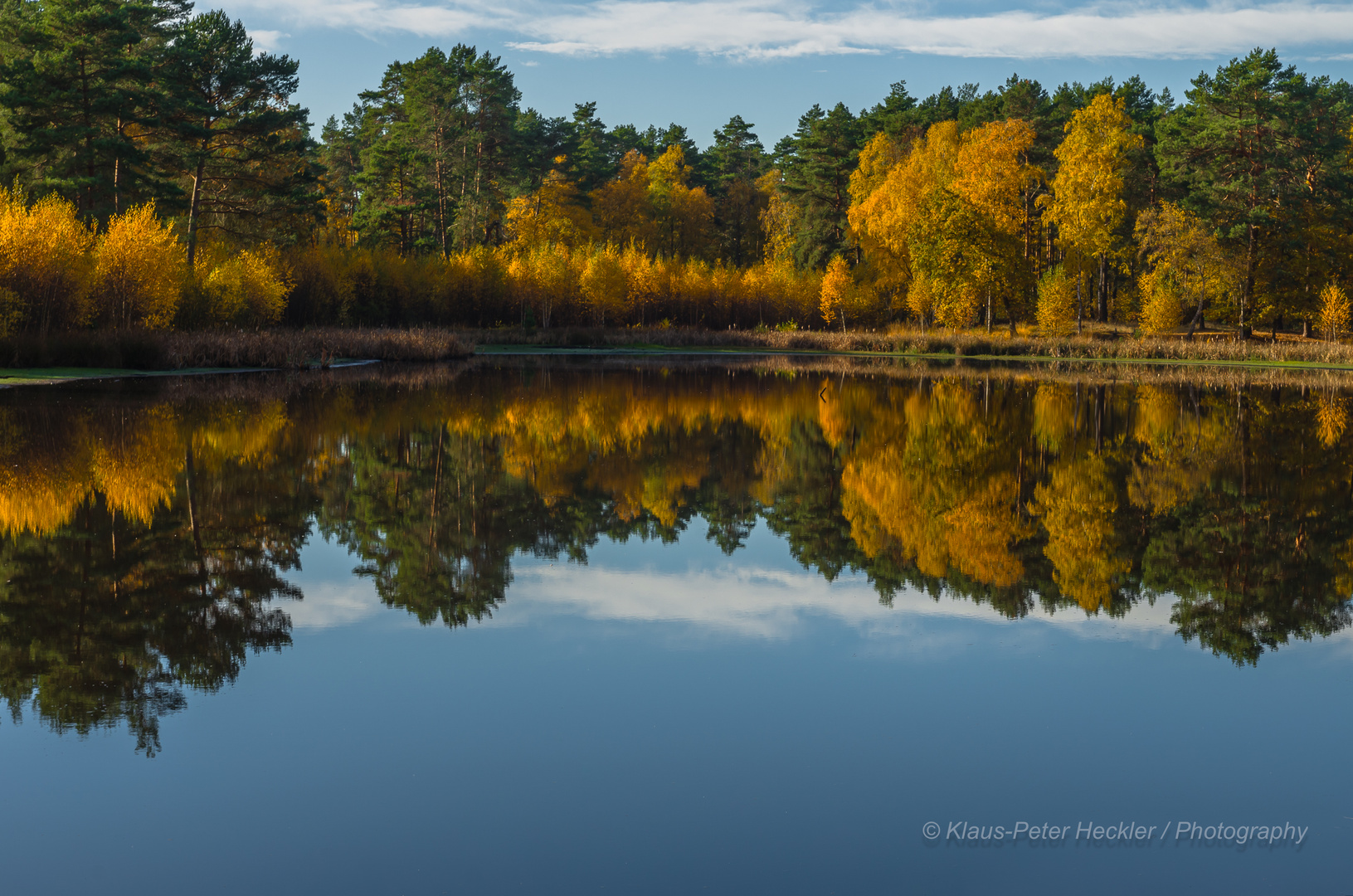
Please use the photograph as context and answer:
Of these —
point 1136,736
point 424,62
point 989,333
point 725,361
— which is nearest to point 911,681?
A: point 1136,736

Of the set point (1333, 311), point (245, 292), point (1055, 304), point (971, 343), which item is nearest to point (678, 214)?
point (971, 343)

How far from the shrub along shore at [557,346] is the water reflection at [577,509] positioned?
23.6 feet

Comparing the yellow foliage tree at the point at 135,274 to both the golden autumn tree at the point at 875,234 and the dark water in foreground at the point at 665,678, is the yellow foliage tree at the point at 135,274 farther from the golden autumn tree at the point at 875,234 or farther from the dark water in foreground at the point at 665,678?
the golden autumn tree at the point at 875,234

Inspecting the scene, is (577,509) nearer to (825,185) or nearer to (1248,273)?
(1248,273)

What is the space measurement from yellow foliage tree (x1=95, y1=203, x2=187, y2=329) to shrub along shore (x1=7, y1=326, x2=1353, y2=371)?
119 cm

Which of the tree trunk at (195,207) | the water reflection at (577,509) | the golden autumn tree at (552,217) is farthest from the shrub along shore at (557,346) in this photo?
the golden autumn tree at (552,217)

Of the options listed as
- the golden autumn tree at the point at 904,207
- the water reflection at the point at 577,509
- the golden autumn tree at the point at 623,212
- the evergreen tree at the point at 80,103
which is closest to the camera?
the water reflection at the point at 577,509

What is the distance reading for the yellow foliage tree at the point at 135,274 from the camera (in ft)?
98.1

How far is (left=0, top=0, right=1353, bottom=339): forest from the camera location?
119 ft

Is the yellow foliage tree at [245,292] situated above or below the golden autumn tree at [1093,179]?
below

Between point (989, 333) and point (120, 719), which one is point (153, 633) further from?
point (989, 333)

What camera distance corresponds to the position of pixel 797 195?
236 feet

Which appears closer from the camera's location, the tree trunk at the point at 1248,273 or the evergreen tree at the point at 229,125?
the evergreen tree at the point at 229,125

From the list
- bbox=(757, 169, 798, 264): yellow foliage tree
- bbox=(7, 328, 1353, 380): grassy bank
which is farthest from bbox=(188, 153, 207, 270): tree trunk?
bbox=(757, 169, 798, 264): yellow foliage tree
